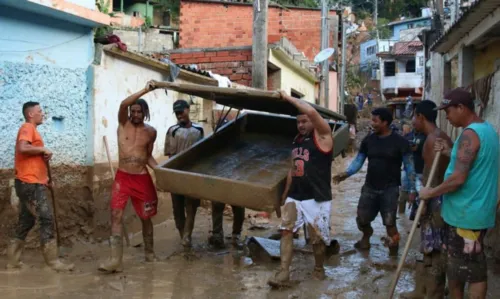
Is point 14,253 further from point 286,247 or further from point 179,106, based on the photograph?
point 286,247

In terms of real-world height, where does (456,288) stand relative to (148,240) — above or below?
above

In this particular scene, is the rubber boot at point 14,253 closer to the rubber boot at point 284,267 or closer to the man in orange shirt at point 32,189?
the man in orange shirt at point 32,189

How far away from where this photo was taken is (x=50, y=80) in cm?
648

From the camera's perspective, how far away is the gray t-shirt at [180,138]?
6609 millimetres

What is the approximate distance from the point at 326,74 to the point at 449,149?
16.0 metres

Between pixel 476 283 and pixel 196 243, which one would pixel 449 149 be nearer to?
pixel 476 283

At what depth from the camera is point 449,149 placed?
4.41 meters

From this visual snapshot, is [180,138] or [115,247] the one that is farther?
[180,138]

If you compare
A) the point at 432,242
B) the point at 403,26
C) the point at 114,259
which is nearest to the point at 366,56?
the point at 403,26

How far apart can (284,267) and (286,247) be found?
0.58 feet

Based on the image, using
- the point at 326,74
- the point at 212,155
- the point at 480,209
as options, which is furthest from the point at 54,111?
the point at 326,74

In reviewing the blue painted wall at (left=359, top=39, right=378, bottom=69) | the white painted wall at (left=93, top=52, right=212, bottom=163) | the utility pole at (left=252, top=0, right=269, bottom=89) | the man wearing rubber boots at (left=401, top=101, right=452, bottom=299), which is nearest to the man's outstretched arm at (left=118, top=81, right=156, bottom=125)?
the white painted wall at (left=93, top=52, right=212, bottom=163)

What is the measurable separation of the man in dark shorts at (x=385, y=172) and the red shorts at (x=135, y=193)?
6.59ft

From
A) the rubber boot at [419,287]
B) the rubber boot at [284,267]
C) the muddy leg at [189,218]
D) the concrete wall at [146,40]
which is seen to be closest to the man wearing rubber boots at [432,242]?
the rubber boot at [419,287]
